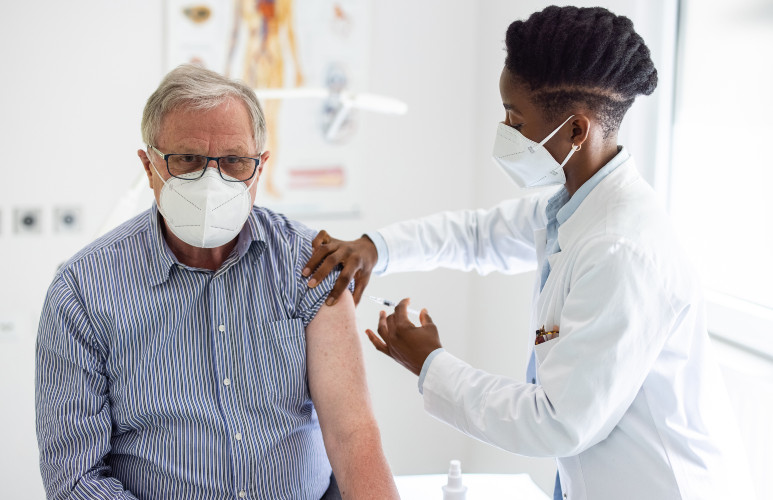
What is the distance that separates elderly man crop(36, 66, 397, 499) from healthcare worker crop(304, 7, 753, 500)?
7.9 inches

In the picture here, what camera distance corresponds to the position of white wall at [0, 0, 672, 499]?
2619 mm

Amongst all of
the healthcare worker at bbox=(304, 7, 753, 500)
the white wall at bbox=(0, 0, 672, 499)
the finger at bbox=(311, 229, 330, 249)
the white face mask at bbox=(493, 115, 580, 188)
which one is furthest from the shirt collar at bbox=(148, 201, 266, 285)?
the white wall at bbox=(0, 0, 672, 499)

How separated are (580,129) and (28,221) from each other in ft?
6.72

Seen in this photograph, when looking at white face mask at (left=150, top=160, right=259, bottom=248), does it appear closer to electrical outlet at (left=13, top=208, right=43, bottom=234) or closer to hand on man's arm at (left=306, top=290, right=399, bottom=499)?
hand on man's arm at (left=306, top=290, right=399, bottom=499)

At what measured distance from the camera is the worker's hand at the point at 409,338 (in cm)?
147

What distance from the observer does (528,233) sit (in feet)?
5.80

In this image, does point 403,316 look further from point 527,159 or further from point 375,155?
point 375,155

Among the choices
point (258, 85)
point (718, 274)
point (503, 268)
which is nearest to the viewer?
point (503, 268)

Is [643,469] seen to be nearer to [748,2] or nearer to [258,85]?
[748,2]

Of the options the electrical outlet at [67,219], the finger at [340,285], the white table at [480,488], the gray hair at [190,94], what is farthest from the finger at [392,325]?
the electrical outlet at [67,219]

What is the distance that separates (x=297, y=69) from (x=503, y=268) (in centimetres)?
139

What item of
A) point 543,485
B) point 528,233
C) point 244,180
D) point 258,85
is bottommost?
point 543,485

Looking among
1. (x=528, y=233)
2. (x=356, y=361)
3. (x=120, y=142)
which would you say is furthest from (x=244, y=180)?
(x=120, y=142)

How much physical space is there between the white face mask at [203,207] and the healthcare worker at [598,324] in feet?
1.38
